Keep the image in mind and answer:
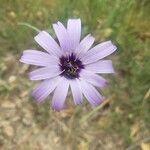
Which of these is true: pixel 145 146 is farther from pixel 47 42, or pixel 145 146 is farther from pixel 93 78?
pixel 47 42

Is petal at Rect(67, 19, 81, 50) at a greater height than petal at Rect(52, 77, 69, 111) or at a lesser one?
greater

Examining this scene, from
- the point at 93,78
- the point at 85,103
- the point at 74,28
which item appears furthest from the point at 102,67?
the point at 85,103

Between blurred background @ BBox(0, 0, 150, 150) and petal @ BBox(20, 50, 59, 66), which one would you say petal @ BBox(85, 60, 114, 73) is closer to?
petal @ BBox(20, 50, 59, 66)

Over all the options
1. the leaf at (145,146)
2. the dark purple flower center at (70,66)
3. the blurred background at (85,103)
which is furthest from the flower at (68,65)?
the leaf at (145,146)

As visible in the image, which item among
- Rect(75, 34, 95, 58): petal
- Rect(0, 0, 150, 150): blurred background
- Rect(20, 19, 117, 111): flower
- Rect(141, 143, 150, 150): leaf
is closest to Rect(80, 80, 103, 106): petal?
Rect(20, 19, 117, 111): flower

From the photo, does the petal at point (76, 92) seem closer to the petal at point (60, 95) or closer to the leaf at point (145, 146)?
the petal at point (60, 95)

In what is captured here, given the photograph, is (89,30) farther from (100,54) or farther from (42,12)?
(100,54)

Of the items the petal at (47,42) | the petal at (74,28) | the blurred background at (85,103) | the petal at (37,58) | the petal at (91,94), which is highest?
the blurred background at (85,103)
